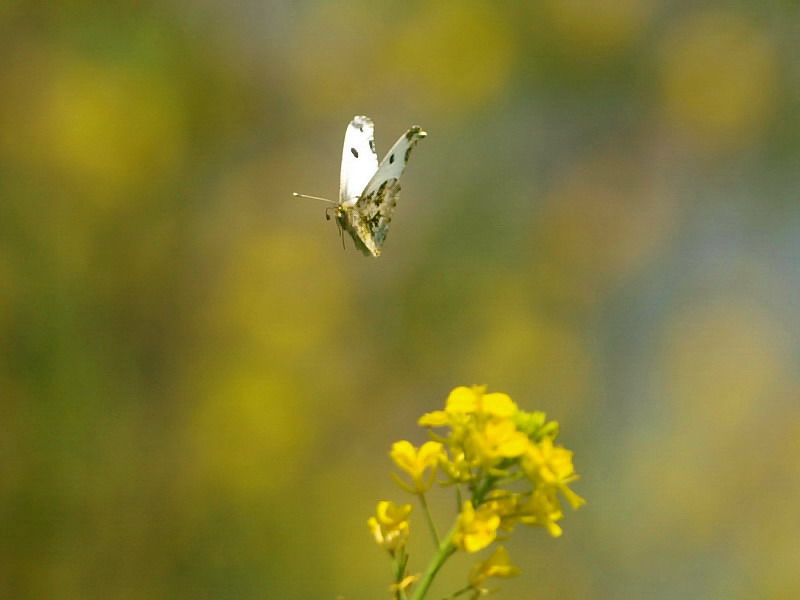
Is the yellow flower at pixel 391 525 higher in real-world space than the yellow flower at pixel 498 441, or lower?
lower

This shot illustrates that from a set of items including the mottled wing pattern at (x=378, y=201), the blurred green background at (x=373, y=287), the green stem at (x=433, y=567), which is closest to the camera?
the green stem at (x=433, y=567)

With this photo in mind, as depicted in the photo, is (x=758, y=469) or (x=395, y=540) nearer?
(x=395, y=540)

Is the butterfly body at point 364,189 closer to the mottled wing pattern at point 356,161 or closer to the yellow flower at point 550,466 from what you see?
the mottled wing pattern at point 356,161

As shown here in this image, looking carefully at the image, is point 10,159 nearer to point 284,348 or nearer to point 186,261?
point 186,261

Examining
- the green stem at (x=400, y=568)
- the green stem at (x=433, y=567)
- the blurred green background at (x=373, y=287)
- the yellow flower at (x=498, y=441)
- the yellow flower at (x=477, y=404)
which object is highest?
the blurred green background at (x=373, y=287)

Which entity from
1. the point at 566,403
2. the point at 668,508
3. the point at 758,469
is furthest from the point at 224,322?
the point at 758,469

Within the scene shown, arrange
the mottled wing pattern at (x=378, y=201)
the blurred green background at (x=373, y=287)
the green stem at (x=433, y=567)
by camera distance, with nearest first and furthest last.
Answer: the green stem at (x=433, y=567), the mottled wing pattern at (x=378, y=201), the blurred green background at (x=373, y=287)

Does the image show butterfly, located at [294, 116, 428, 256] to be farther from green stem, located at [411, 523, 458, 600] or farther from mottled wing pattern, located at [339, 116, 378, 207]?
green stem, located at [411, 523, 458, 600]

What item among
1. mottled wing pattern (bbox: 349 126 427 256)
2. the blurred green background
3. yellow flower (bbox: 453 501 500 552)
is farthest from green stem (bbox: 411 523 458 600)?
the blurred green background

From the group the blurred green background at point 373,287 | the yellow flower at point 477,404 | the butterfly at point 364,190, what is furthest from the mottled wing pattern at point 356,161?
the blurred green background at point 373,287
